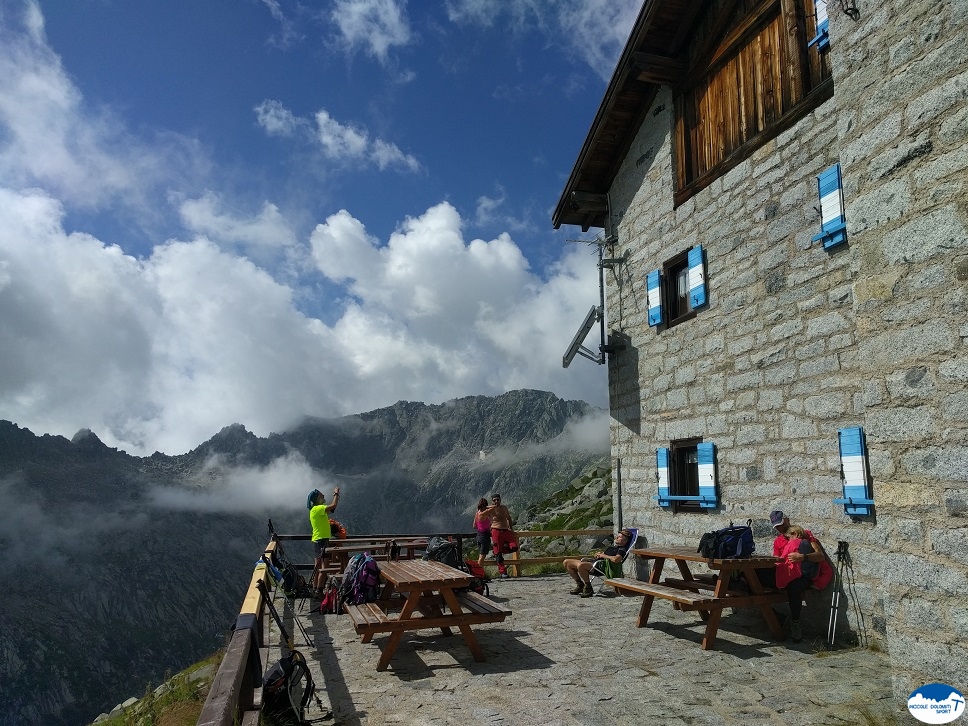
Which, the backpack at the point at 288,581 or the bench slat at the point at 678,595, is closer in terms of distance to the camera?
the bench slat at the point at 678,595

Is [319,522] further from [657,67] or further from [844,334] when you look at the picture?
[657,67]

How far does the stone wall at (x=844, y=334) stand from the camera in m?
3.76

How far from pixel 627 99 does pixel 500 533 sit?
781 cm

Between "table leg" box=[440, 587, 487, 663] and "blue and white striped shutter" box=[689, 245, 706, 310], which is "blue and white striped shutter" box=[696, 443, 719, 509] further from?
"table leg" box=[440, 587, 487, 663]

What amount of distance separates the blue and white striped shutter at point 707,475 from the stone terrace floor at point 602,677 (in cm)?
142

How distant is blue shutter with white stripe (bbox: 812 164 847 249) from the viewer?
21.1ft

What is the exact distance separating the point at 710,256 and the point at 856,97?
4.02 meters

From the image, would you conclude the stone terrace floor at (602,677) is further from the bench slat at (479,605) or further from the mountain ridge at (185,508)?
the mountain ridge at (185,508)

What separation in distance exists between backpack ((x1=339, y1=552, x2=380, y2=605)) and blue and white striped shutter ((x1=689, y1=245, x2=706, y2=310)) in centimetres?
544

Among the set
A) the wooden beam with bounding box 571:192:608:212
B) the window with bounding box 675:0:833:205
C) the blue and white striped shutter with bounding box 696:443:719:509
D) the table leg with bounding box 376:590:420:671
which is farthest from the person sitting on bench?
the wooden beam with bounding box 571:192:608:212

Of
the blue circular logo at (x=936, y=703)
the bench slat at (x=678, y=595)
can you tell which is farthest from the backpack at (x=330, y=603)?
the blue circular logo at (x=936, y=703)

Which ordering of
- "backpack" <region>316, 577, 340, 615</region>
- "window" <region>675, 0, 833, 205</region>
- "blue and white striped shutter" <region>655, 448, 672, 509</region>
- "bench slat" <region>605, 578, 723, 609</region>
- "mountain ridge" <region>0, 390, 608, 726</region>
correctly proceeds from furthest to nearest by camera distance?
"mountain ridge" <region>0, 390, 608, 726</region> → "blue and white striped shutter" <region>655, 448, 672, 509</region> → "backpack" <region>316, 577, 340, 615</region> → "window" <region>675, 0, 833, 205</region> → "bench slat" <region>605, 578, 723, 609</region>

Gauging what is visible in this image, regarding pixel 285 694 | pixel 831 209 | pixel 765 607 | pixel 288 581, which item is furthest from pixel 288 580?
pixel 831 209

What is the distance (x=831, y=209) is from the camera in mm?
6582
